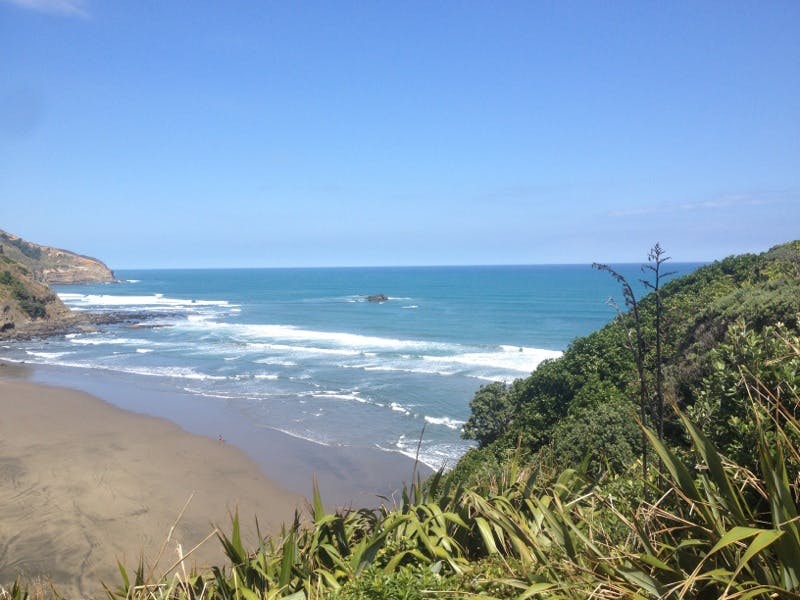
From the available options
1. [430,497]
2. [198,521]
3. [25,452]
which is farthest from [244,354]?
[430,497]

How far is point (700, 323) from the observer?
45.4ft

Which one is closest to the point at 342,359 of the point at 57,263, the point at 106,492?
the point at 106,492

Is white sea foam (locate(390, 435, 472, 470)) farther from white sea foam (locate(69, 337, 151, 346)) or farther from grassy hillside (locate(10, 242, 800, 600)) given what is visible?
white sea foam (locate(69, 337, 151, 346))

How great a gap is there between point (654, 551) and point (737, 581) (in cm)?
39

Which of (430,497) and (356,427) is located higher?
(430,497)

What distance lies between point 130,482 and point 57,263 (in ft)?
424

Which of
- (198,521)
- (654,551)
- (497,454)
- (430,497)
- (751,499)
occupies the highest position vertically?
(751,499)

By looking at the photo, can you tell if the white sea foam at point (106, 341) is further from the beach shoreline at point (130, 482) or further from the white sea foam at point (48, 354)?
the beach shoreline at point (130, 482)

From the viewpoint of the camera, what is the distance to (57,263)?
415 ft

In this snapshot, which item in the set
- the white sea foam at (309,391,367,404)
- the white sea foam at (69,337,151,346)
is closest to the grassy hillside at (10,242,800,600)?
the white sea foam at (309,391,367,404)

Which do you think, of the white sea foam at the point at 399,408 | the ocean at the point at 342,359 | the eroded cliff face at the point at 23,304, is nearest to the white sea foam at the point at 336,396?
the ocean at the point at 342,359

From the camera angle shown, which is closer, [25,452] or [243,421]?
[25,452]

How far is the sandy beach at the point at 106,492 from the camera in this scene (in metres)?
11.8

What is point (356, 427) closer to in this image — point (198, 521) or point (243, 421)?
point (243, 421)
